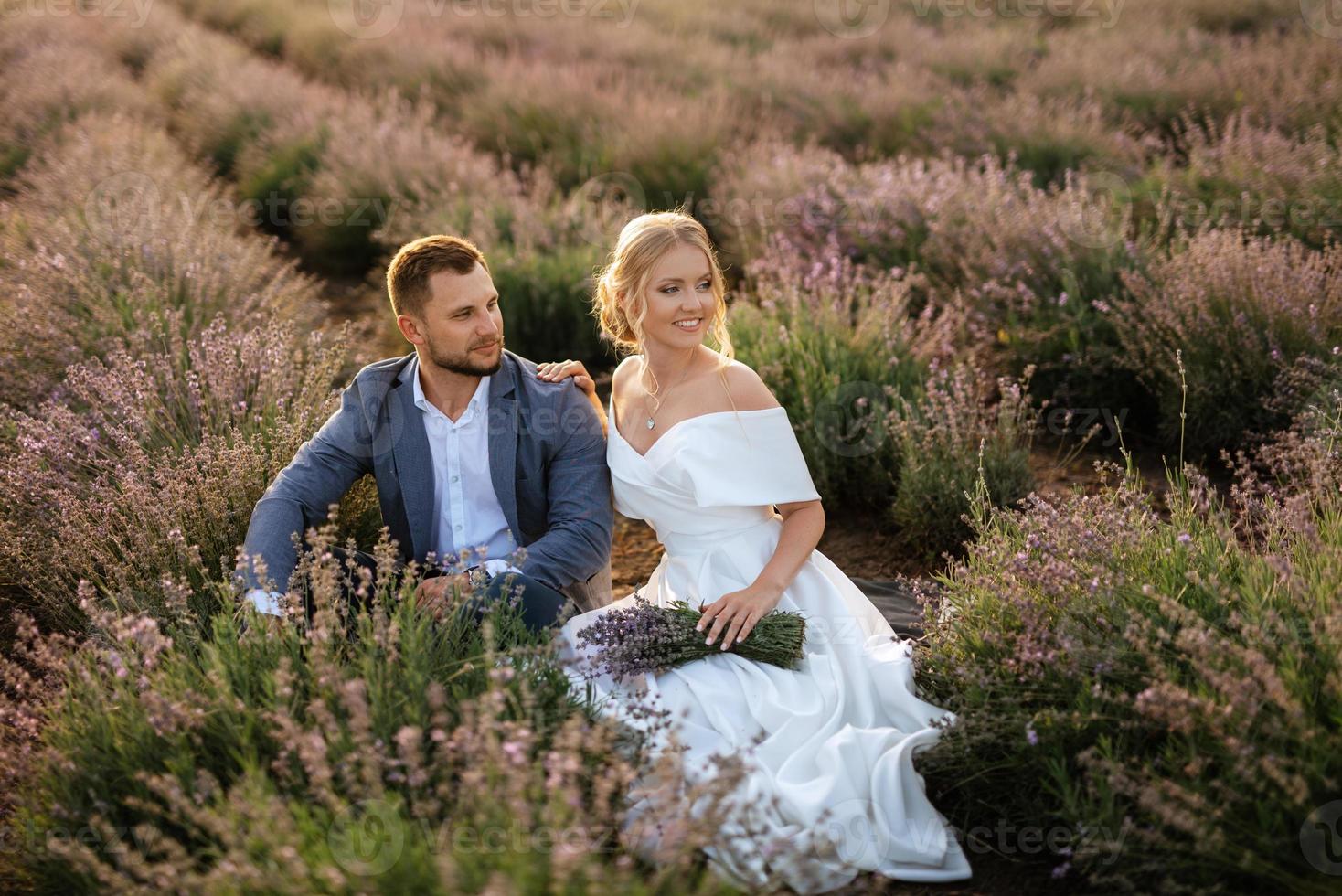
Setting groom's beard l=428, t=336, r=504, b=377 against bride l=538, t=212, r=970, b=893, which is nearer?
bride l=538, t=212, r=970, b=893

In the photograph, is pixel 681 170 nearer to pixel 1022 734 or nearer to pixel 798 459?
pixel 798 459

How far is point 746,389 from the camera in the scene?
3.15 m

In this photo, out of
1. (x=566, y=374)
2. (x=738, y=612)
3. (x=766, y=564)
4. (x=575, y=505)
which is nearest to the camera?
(x=738, y=612)

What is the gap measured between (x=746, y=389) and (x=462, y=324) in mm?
855

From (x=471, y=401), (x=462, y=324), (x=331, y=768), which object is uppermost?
(x=462, y=324)

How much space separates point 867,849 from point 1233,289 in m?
3.03

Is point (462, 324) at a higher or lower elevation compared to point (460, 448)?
higher

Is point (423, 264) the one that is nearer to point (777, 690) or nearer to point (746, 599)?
point (746, 599)

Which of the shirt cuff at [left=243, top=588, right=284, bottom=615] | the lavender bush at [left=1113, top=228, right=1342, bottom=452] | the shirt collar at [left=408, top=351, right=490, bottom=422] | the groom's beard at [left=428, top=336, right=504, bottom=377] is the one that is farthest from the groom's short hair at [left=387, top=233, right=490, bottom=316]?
the lavender bush at [left=1113, top=228, right=1342, bottom=452]

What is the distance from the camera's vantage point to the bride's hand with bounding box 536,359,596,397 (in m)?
3.33

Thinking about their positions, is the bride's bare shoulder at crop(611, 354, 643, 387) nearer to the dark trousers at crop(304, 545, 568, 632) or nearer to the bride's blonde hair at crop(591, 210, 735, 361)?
the bride's blonde hair at crop(591, 210, 735, 361)

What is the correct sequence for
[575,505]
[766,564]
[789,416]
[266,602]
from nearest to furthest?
1. [266,602]
2. [766,564]
3. [575,505]
4. [789,416]

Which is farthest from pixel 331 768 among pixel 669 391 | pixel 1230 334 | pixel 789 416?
pixel 1230 334

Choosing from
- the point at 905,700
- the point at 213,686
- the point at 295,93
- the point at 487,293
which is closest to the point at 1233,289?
the point at 905,700
